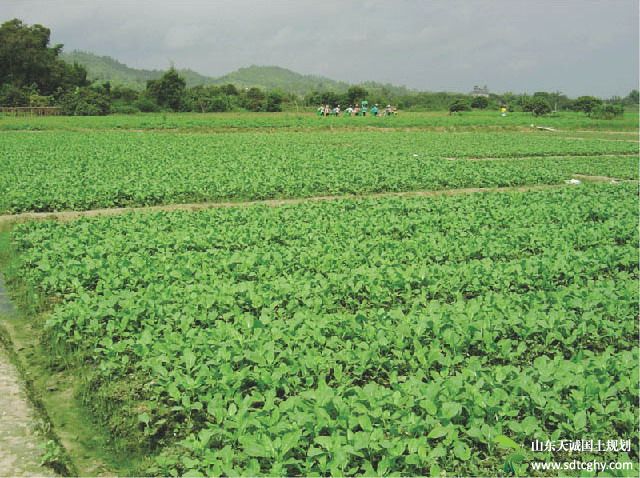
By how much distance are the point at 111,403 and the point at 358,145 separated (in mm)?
25650

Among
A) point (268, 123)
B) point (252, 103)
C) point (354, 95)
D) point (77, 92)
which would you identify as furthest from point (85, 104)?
point (354, 95)

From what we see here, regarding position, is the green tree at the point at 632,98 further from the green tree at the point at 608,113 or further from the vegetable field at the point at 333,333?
the vegetable field at the point at 333,333

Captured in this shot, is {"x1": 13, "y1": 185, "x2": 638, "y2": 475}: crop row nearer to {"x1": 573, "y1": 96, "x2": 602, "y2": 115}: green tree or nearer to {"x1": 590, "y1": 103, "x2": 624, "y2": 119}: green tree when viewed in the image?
{"x1": 590, "y1": 103, "x2": 624, "y2": 119}: green tree

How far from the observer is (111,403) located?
17.5 ft

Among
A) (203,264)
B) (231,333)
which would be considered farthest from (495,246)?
(231,333)

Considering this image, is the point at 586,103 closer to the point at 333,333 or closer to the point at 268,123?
the point at 268,123

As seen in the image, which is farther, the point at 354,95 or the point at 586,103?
the point at 586,103

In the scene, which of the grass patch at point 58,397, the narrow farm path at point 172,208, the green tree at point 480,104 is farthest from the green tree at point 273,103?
the grass patch at point 58,397

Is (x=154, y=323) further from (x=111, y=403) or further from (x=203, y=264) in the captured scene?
(x=203, y=264)

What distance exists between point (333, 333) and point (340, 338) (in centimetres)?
9

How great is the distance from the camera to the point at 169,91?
2462 inches

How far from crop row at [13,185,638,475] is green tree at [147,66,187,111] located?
180 feet

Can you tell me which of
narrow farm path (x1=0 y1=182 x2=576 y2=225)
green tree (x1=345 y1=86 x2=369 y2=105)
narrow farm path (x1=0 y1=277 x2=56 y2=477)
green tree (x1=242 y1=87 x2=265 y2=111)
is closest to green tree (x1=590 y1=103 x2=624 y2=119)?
green tree (x1=345 y1=86 x2=369 y2=105)

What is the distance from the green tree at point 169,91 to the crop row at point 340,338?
54767mm
